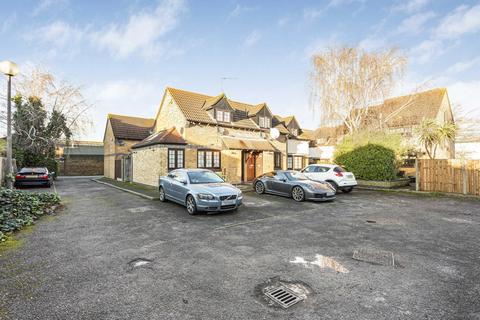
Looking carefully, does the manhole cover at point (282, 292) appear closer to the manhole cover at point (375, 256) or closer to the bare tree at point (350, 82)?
the manhole cover at point (375, 256)

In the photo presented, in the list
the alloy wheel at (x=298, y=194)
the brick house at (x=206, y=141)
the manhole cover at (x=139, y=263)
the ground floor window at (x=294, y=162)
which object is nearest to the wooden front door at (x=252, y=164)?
the brick house at (x=206, y=141)

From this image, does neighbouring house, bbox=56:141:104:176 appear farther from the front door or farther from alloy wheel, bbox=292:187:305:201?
alloy wheel, bbox=292:187:305:201

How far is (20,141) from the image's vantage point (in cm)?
2172

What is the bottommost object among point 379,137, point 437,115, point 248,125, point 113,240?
point 113,240

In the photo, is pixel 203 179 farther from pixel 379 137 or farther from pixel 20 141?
pixel 20 141

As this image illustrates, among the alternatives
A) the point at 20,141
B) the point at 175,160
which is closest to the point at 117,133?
the point at 20,141

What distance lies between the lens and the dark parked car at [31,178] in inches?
612

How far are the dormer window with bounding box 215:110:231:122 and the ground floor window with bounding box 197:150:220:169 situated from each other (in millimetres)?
2674

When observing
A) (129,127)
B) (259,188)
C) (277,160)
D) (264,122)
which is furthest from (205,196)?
(129,127)

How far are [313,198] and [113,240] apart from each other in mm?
8132

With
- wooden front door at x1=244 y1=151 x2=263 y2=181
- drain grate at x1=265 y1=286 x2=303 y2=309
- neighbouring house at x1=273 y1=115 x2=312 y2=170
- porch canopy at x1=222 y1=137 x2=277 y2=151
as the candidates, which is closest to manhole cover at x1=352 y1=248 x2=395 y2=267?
drain grate at x1=265 y1=286 x2=303 y2=309

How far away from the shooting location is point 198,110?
18250 millimetres

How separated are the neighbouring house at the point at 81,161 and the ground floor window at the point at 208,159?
2279 cm

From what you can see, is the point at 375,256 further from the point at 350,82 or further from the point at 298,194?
the point at 350,82
